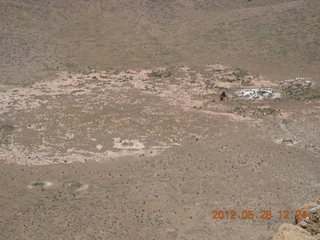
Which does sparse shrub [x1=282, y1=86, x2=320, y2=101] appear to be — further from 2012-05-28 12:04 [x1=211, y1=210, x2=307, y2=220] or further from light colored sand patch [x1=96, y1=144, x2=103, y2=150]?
light colored sand patch [x1=96, y1=144, x2=103, y2=150]

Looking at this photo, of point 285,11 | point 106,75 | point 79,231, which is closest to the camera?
point 79,231

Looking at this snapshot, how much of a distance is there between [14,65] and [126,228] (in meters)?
38.2

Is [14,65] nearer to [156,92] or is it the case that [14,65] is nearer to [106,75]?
[106,75]

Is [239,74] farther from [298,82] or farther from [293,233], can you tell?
[293,233]

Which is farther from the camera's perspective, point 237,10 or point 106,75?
point 237,10

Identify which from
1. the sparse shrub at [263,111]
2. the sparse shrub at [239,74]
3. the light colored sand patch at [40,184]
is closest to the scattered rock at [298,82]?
the sparse shrub at [239,74]

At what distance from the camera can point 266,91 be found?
45.5 m

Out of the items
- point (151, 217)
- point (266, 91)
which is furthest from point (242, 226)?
point (266, 91)

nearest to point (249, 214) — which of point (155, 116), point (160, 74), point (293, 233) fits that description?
point (293, 233)

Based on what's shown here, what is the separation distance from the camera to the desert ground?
26.3 m

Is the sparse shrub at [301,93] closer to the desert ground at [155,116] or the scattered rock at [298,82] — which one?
the desert ground at [155,116]

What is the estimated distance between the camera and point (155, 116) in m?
41.1

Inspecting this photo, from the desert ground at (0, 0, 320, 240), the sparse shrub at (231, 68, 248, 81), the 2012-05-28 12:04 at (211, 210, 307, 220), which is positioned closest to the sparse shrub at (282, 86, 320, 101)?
the desert ground at (0, 0, 320, 240)

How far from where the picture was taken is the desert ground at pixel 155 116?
26297mm
